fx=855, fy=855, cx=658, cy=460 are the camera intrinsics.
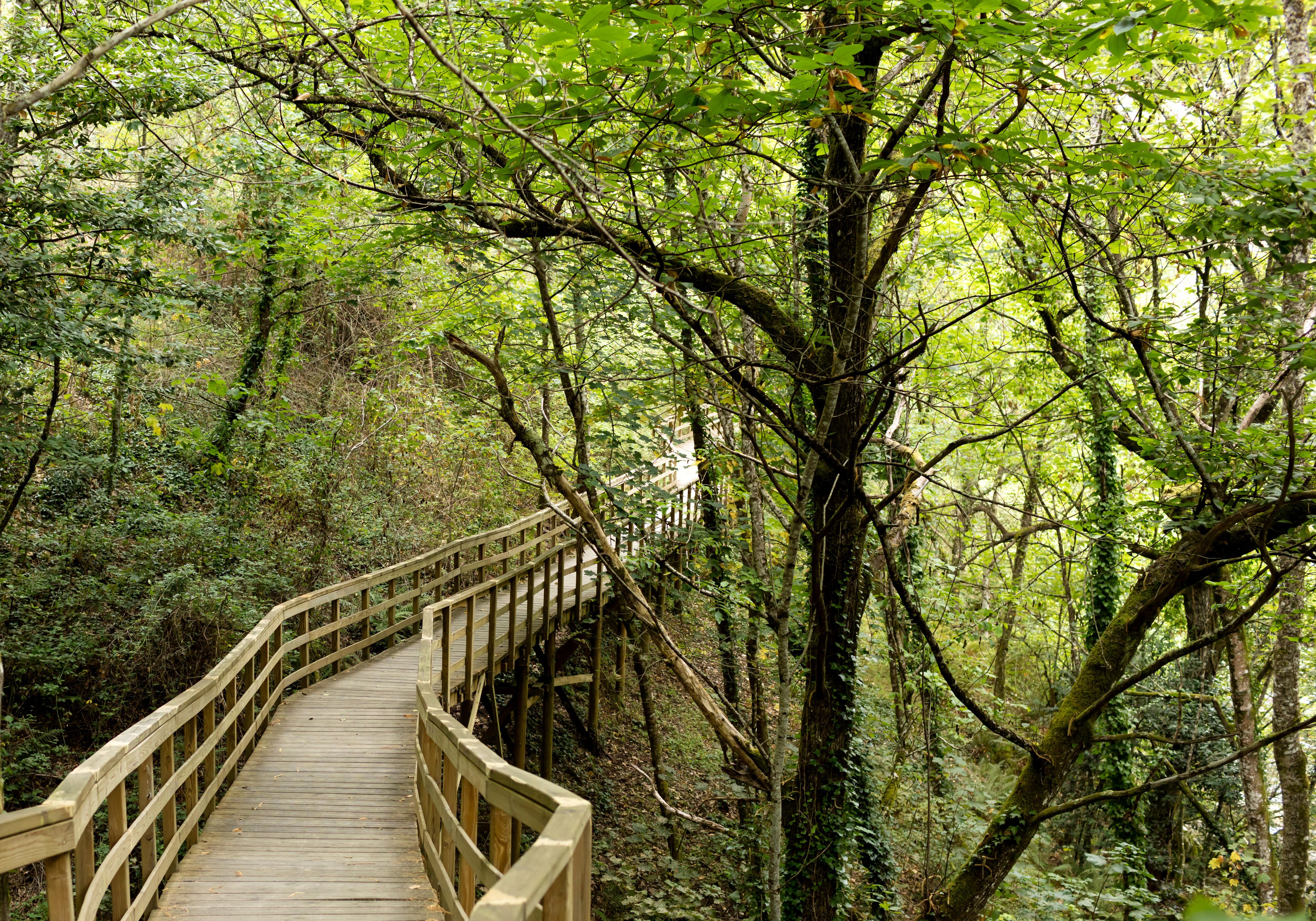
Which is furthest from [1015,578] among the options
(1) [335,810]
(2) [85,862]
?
(2) [85,862]

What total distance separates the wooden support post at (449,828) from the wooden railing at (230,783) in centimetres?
2

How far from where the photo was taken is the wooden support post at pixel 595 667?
41.5 ft

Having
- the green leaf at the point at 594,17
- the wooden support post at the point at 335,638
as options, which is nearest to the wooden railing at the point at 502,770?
the wooden support post at the point at 335,638

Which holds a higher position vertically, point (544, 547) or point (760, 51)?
point (760, 51)

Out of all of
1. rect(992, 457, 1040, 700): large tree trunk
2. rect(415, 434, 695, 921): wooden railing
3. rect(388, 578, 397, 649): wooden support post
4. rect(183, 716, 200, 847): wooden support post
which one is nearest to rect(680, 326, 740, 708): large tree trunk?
rect(415, 434, 695, 921): wooden railing

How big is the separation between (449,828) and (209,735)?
8.71ft

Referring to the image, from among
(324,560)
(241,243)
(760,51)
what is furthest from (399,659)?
(760,51)

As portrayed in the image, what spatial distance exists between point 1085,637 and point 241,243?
1275 centimetres

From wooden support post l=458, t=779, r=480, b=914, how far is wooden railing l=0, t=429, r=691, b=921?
1 centimetres

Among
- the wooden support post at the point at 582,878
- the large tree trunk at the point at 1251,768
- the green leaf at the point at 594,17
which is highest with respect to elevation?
the green leaf at the point at 594,17

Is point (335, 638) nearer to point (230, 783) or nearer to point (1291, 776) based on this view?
point (230, 783)

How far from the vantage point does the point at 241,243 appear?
1068 cm

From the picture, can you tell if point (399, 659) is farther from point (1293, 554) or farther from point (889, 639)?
point (1293, 554)

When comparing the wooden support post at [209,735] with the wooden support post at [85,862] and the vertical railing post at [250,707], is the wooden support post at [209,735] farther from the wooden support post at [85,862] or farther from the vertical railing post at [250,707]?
the wooden support post at [85,862]
